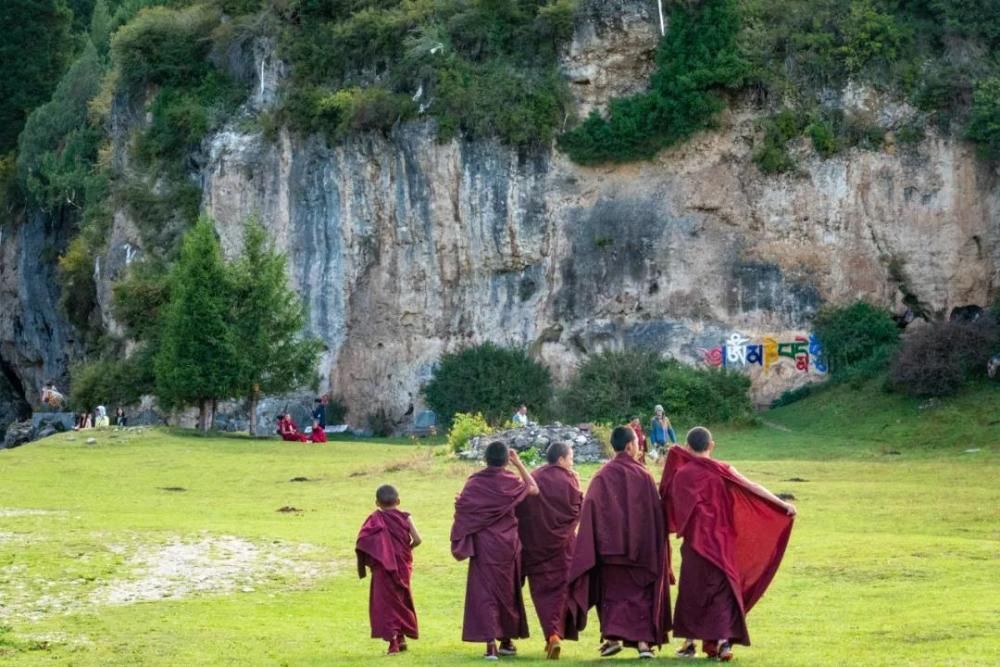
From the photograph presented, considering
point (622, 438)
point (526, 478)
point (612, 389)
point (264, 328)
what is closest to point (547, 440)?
point (612, 389)

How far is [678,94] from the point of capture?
59.8 meters

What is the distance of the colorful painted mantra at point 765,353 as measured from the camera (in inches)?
2272

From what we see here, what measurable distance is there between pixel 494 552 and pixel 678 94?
44262 mm

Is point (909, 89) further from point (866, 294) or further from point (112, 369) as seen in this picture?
point (112, 369)

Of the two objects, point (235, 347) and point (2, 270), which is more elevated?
point (2, 270)

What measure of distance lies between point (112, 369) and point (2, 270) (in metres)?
26.3

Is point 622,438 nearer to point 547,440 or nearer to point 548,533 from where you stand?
point 548,533

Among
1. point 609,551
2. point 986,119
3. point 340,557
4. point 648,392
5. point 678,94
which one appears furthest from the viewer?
point 678,94

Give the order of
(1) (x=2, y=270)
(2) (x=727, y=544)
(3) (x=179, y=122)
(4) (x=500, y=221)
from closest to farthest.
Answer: (2) (x=727, y=544) → (4) (x=500, y=221) → (3) (x=179, y=122) → (1) (x=2, y=270)

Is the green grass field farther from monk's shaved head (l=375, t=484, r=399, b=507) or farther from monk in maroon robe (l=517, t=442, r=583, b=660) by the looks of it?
monk's shaved head (l=375, t=484, r=399, b=507)

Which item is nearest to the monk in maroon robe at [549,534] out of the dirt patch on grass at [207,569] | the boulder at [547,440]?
the dirt patch on grass at [207,569]

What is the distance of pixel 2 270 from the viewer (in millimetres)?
91000

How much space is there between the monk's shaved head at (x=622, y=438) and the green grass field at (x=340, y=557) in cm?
190

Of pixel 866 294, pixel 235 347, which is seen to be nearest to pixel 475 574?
pixel 235 347
